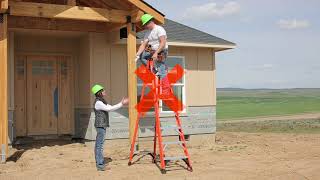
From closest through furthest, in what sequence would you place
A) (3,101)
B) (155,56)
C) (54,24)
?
1. (155,56)
2. (3,101)
3. (54,24)

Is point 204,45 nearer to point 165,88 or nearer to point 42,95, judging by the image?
point 42,95

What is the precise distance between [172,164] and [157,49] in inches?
107

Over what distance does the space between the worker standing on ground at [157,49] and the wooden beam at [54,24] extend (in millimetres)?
3203

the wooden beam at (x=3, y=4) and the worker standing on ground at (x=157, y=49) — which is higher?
the wooden beam at (x=3, y=4)

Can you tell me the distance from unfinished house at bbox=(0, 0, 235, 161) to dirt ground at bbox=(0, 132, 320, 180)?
1.14 metres

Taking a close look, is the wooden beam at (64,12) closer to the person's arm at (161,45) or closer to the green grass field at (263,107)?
the person's arm at (161,45)

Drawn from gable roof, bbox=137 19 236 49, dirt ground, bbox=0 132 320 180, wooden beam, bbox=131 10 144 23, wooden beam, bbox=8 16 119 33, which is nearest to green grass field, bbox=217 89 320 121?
gable roof, bbox=137 19 236 49

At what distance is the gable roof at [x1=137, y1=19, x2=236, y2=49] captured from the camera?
1502cm

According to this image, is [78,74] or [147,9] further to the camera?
[78,74]

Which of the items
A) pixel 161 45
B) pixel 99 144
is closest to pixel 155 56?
pixel 161 45

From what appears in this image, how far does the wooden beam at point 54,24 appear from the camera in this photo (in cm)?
1270

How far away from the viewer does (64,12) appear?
11062 mm

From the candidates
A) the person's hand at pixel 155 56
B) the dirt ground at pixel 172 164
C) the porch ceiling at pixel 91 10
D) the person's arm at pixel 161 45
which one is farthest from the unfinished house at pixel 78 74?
the person's hand at pixel 155 56

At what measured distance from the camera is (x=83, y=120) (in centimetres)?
1452
